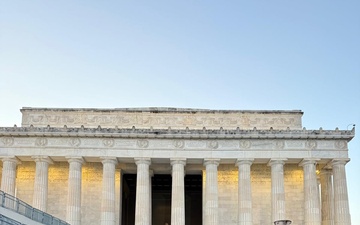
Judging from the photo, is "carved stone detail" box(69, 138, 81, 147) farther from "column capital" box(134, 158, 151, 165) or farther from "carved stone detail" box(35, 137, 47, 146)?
"column capital" box(134, 158, 151, 165)

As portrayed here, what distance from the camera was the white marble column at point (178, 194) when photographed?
5128 cm

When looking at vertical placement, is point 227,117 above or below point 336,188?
above

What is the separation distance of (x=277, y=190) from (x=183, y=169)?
9055 millimetres

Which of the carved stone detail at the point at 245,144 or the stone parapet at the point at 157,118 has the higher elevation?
the stone parapet at the point at 157,118

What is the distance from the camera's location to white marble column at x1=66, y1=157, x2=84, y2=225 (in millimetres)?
51188

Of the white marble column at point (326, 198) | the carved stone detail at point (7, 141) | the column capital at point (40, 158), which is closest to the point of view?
the column capital at point (40, 158)

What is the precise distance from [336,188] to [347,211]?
2.31 m

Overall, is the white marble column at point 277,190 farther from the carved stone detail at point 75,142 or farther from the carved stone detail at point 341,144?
Answer: the carved stone detail at point 75,142

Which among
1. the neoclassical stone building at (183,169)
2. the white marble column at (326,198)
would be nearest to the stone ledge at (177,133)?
the neoclassical stone building at (183,169)

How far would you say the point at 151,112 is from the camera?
57.9m

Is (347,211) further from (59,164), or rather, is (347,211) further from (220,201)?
(59,164)

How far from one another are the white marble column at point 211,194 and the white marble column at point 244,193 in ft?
7.06

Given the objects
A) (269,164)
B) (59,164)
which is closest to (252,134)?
(269,164)

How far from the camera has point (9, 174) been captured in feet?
170
